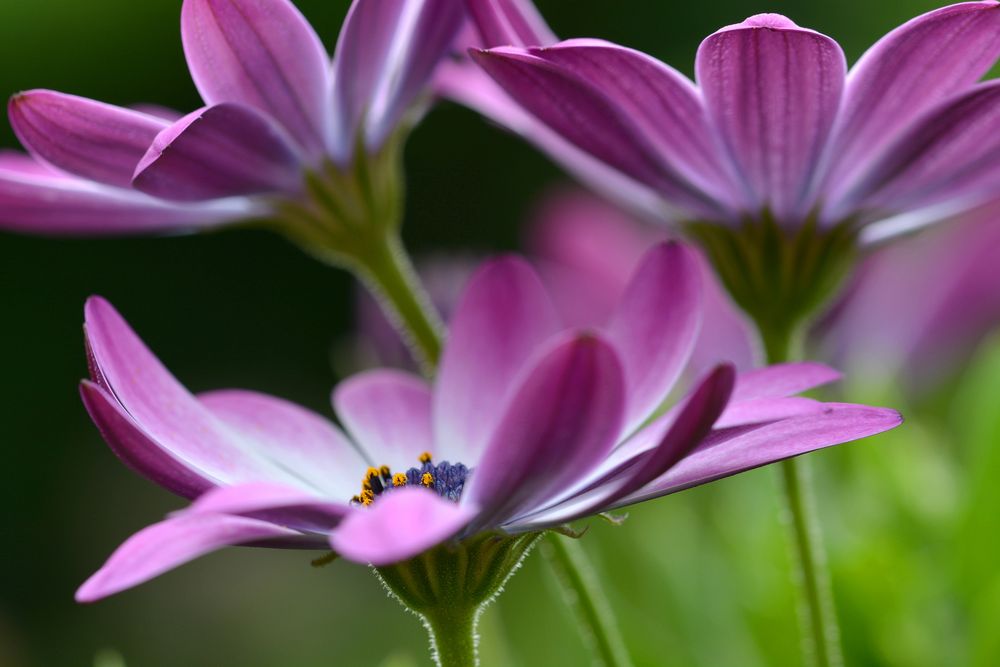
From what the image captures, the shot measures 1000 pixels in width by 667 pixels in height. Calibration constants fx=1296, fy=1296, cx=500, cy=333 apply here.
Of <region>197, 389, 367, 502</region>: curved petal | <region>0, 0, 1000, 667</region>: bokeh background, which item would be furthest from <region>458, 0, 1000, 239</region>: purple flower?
<region>0, 0, 1000, 667</region>: bokeh background

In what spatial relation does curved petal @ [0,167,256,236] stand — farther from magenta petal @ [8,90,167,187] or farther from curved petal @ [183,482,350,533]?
curved petal @ [183,482,350,533]

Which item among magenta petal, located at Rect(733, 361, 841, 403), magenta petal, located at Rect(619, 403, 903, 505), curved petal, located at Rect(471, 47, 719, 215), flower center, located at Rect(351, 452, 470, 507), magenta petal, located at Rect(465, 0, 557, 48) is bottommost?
magenta petal, located at Rect(619, 403, 903, 505)

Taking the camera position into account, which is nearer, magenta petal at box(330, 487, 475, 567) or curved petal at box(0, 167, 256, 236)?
magenta petal at box(330, 487, 475, 567)

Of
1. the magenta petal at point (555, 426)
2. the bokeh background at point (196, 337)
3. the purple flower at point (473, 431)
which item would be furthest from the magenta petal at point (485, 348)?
the bokeh background at point (196, 337)

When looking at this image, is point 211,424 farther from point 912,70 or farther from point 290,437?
point 912,70

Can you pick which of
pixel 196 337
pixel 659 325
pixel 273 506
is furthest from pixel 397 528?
pixel 196 337

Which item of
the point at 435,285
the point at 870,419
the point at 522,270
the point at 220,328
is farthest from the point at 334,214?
the point at 220,328

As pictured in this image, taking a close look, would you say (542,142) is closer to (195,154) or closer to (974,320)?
(195,154)
